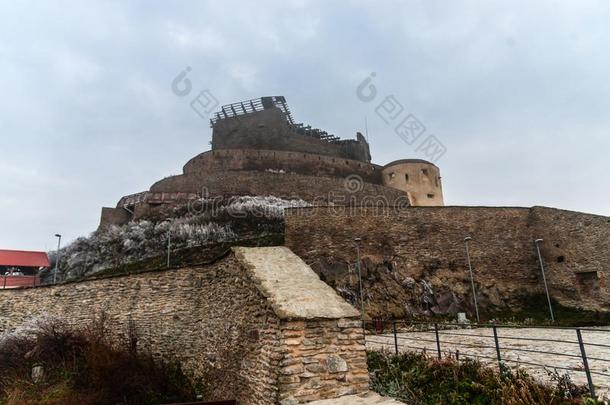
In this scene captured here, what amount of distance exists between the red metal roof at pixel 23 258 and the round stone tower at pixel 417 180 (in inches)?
1119

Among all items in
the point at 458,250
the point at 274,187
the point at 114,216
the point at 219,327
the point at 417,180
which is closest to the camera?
the point at 219,327

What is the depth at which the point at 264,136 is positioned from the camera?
3741cm

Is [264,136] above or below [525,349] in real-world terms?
above

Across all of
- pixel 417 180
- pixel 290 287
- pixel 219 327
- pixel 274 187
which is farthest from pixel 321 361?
pixel 417 180

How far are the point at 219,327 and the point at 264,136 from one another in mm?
31073

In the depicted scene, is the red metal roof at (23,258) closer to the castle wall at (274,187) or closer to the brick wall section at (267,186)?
the castle wall at (274,187)

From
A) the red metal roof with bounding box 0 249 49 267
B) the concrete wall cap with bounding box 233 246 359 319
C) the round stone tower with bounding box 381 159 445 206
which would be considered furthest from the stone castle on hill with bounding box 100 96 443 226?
the concrete wall cap with bounding box 233 246 359 319

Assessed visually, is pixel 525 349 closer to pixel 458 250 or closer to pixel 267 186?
pixel 458 250

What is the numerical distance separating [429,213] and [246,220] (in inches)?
462

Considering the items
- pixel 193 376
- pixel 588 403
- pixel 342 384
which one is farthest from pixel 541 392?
pixel 193 376

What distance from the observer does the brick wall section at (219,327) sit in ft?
18.6

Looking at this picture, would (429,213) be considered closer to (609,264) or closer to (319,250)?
(319,250)

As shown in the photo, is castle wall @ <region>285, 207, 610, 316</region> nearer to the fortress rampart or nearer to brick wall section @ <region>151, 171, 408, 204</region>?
brick wall section @ <region>151, 171, 408, 204</region>

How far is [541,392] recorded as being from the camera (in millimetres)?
4543
